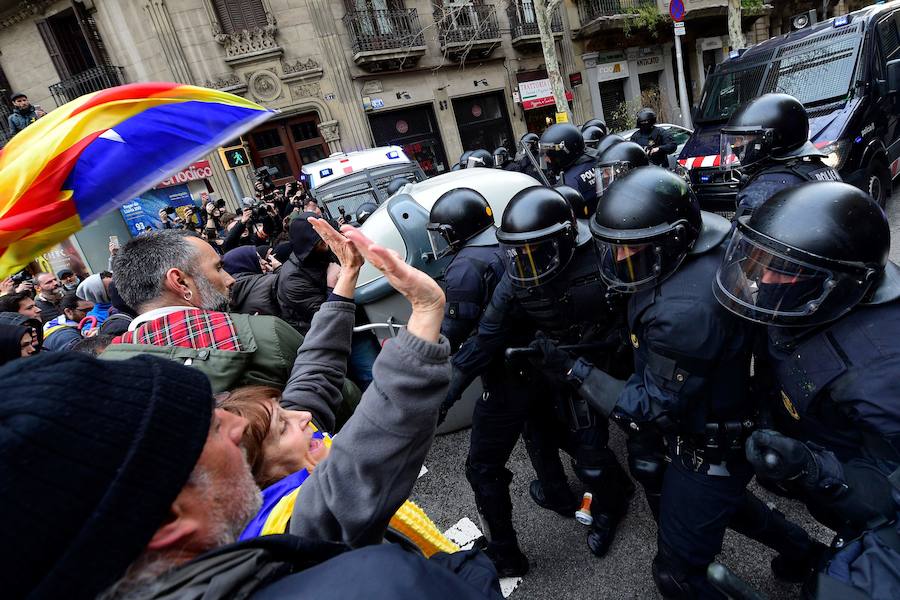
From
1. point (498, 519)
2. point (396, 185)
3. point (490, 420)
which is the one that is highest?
point (396, 185)

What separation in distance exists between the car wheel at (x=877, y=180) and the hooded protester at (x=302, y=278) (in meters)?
5.10

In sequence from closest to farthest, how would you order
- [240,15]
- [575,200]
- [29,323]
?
[29,323], [575,200], [240,15]

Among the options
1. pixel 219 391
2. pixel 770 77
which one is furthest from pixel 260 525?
pixel 770 77

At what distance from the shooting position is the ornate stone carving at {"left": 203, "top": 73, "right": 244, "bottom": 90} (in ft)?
43.7

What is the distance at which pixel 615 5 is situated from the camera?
18547mm

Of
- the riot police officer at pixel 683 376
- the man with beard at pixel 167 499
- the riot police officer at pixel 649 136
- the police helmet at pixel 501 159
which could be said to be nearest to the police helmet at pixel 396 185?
the police helmet at pixel 501 159

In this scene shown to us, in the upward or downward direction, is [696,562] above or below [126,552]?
below

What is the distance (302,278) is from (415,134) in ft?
46.2

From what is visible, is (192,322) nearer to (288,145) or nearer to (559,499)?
(559,499)

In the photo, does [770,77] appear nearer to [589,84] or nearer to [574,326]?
[574,326]

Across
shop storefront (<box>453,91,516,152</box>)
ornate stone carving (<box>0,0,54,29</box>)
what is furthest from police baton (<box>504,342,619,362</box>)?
ornate stone carving (<box>0,0,54,29</box>)

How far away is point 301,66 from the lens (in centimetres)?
1396

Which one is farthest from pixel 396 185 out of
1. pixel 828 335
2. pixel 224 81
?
pixel 224 81

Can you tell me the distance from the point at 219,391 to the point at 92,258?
15646 mm
